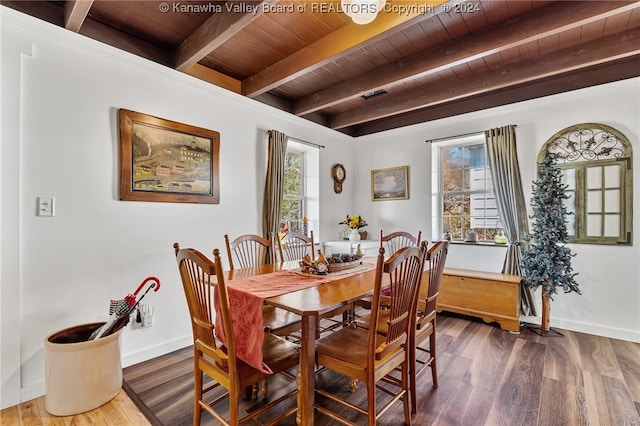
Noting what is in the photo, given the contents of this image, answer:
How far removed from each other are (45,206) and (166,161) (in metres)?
0.90

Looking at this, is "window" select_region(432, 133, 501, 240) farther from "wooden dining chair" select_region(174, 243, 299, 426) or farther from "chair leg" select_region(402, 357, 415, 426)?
"wooden dining chair" select_region(174, 243, 299, 426)

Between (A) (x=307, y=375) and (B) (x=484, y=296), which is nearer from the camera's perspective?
(A) (x=307, y=375)

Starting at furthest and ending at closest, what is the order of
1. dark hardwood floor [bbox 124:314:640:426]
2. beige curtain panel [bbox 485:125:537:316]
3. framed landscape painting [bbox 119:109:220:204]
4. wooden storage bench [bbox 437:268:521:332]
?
beige curtain panel [bbox 485:125:537:316]
wooden storage bench [bbox 437:268:521:332]
framed landscape painting [bbox 119:109:220:204]
dark hardwood floor [bbox 124:314:640:426]

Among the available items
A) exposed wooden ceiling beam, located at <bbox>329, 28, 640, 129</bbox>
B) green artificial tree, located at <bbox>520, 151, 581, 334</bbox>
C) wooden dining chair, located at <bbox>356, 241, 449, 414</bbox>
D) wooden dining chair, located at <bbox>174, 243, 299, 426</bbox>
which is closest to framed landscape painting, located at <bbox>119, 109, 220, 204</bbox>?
wooden dining chair, located at <bbox>174, 243, 299, 426</bbox>

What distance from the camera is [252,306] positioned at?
5.08 ft

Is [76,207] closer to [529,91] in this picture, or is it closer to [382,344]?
[382,344]

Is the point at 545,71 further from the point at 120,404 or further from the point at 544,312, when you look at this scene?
the point at 120,404

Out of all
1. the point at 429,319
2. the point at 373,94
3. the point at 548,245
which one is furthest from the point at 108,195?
the point at 548,245

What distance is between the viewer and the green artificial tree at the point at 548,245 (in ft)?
9.74

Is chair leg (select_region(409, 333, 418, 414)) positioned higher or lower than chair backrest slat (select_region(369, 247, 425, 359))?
lower

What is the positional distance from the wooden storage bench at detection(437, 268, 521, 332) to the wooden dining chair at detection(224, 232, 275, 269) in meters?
2.13

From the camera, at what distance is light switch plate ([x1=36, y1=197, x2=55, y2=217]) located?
6.68 ft

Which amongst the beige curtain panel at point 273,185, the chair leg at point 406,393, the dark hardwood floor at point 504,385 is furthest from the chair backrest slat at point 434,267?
the beige curtain panel at point 273,185

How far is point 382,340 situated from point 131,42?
300 cm
